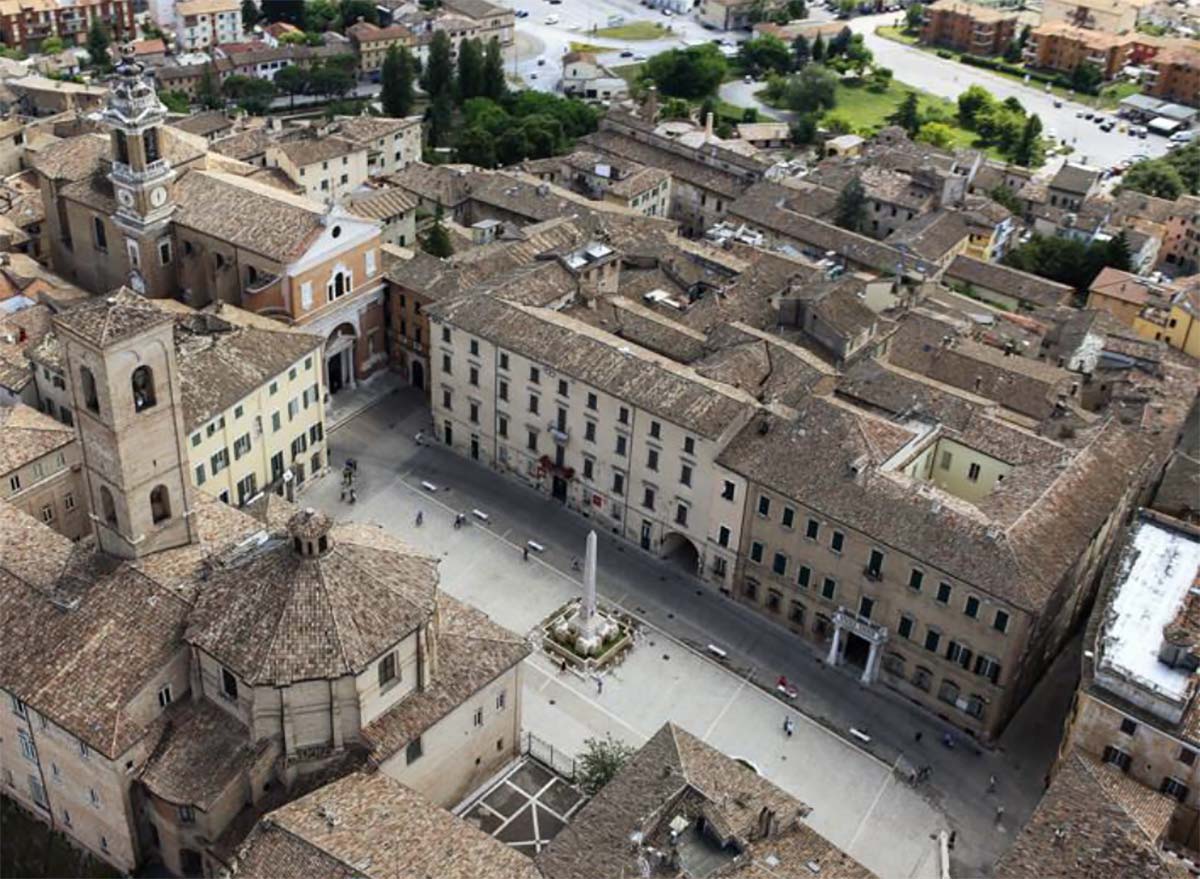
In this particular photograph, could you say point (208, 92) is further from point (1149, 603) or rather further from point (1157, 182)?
point (1149, 603)

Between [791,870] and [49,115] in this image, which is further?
[49,115]

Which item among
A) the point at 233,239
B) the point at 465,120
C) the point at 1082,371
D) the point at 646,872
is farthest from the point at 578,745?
the point at 465,120

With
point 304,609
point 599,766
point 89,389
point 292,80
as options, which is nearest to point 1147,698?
point 599,766

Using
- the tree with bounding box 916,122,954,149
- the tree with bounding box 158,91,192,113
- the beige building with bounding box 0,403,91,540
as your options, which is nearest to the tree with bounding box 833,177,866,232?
the tree with bounding box 916,122,954,149

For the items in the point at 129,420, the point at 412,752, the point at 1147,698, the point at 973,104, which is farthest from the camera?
the point at 973,104

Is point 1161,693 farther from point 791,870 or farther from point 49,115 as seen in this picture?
point 49,115
